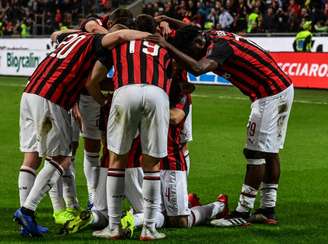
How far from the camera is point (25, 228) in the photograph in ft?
23.6

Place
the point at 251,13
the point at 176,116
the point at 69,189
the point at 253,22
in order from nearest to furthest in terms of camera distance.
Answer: the point at 176,116, the point at 69,189, the point at 253,22, the point at 251,13

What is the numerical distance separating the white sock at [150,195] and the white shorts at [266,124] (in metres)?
1.41

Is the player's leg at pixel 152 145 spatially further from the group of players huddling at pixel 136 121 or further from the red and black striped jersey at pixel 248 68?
the red and black striped jersey at pixel 248 68

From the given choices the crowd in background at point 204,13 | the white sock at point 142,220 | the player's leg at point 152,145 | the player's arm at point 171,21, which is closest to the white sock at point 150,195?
the player's leg at point 152,145

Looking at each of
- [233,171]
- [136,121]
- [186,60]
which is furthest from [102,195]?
[233,171]

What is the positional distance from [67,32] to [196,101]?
521 inches

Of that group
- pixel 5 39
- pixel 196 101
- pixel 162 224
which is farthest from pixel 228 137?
pixel 5 39

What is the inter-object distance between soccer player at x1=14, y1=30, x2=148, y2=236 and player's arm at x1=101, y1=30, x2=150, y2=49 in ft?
0.10

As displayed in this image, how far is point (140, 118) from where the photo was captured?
7047 millimetres

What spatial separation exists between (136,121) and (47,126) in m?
0.92

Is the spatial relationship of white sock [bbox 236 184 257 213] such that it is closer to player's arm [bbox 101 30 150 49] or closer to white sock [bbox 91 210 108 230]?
→ white sock [bbox 91 210 108 230]

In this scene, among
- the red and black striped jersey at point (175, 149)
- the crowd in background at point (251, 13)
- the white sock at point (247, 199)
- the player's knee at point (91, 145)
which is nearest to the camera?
the red and black striped jersey at point (175, 149)

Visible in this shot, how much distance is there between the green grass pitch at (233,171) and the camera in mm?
7480

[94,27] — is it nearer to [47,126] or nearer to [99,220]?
[47,126]
